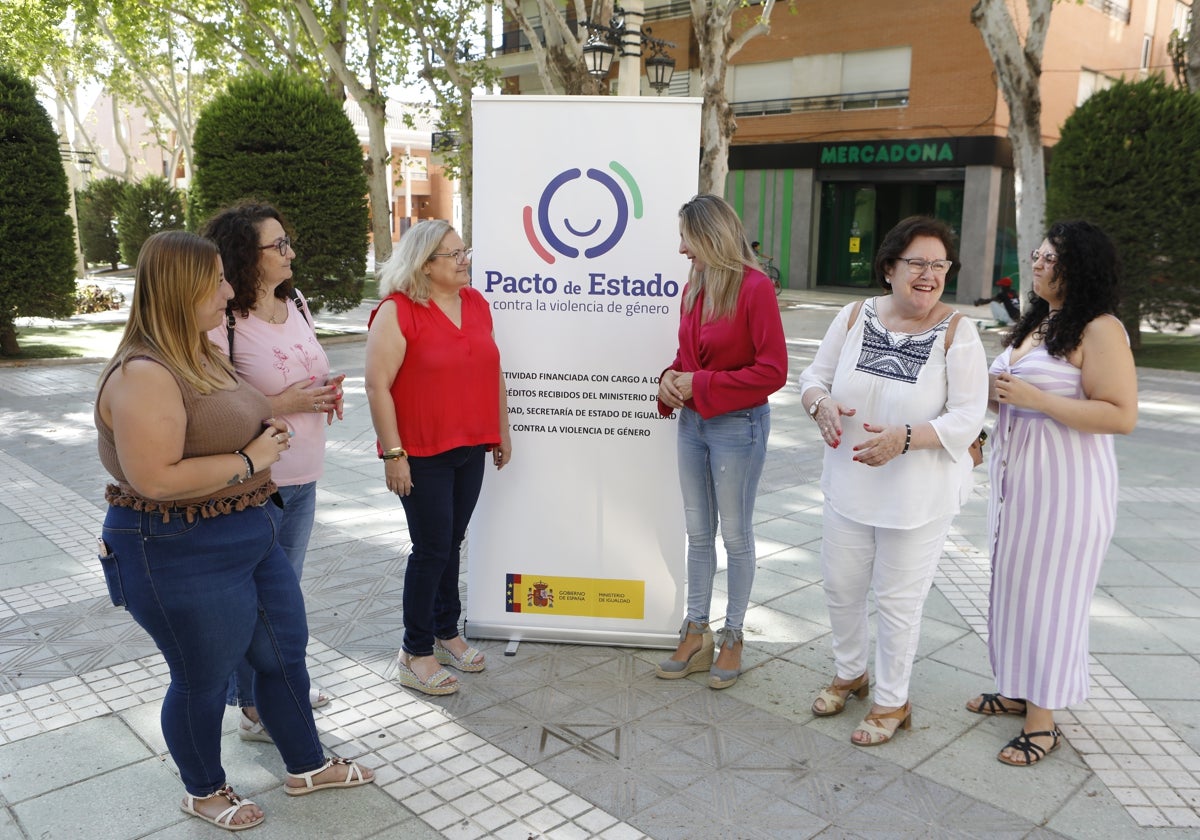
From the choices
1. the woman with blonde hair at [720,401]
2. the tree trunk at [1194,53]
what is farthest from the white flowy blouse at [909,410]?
the tree trunk at [1194,53]

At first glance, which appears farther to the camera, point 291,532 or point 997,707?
point 997,707

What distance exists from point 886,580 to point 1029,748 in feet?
2.47

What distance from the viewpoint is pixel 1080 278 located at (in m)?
3.06

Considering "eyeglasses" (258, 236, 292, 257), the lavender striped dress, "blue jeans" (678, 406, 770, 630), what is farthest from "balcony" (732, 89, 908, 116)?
"eyeglasses" (258, 236, 292, 257)

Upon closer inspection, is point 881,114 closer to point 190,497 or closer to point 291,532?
point 291,532

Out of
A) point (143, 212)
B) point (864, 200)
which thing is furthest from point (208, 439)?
point (143, 212)

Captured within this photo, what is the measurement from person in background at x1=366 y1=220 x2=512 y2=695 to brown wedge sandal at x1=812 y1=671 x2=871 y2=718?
4.70 feet

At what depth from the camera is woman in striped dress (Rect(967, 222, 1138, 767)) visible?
9.99ft

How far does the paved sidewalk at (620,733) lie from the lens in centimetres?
288

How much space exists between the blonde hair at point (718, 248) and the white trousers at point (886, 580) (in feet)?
2.85

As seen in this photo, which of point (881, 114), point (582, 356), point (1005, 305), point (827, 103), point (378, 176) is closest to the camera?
point (582, 356)

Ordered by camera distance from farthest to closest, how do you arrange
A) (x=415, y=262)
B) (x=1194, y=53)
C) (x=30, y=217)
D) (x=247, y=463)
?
(x=1194, y=53)
(x=30, y=217)
(x=415, y=262)
(x=247, y=463)

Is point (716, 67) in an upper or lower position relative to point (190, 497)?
upper

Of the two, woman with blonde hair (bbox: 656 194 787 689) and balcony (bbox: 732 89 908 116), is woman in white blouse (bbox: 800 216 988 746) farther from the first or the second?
balcony (bbox: 732 89 908 116)
